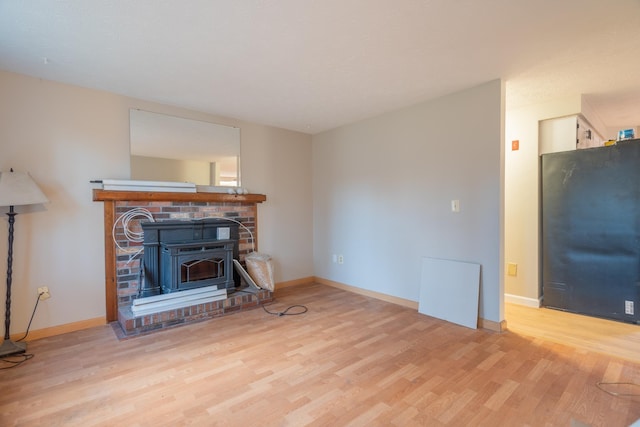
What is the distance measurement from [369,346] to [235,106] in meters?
2.85

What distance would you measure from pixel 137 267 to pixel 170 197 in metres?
0.80

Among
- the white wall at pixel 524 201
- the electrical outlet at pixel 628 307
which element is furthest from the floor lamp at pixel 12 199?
the electrical outlet at pixel 628 307

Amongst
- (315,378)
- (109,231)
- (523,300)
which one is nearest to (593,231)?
(523,300)

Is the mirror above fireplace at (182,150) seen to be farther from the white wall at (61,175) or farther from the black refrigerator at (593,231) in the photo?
the black refrigerator at (593,231)

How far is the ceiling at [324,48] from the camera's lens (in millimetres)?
1795

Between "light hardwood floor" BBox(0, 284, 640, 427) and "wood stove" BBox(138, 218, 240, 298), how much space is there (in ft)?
1.64

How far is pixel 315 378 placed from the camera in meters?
2.07

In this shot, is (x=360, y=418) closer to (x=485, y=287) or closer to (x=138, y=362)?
(x=138, y=362)

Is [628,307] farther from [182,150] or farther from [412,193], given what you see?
[182,150]

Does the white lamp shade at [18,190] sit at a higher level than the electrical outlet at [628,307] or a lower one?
higher

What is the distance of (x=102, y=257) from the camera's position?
3043mm

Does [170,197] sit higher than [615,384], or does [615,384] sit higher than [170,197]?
[170,197]

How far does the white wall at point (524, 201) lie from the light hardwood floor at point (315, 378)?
3.54ft

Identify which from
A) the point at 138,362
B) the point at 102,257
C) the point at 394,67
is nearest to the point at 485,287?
the point at 394,67
